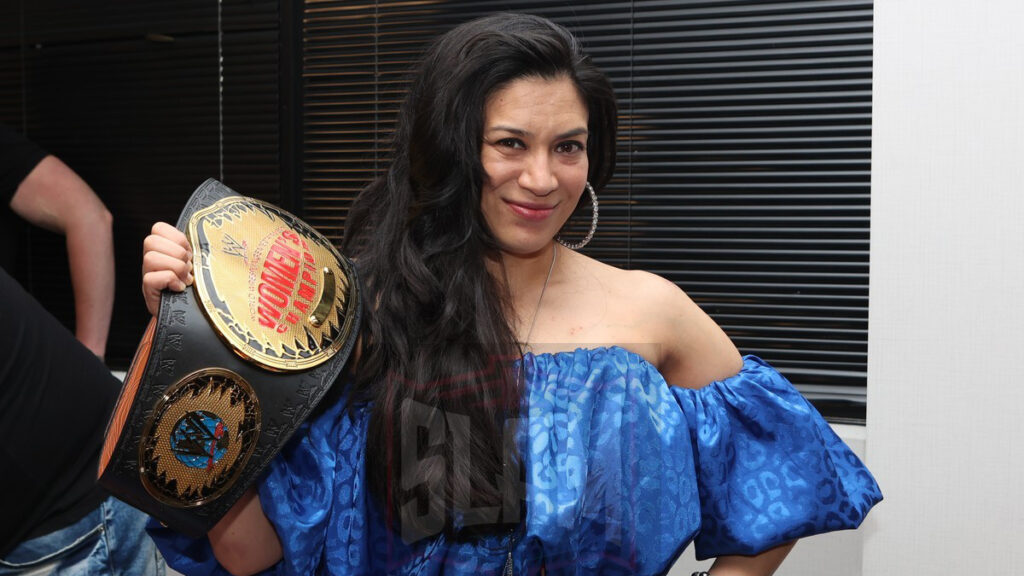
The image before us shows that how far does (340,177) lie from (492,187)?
1511mm

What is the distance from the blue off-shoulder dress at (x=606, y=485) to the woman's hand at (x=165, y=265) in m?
0.29

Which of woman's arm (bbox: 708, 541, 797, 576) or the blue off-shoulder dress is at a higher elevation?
the blue off-shoulder dress

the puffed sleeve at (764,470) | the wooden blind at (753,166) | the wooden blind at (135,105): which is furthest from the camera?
the wooden blind at (135,105)

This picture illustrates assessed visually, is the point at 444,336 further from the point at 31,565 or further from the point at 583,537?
the point at 31,565

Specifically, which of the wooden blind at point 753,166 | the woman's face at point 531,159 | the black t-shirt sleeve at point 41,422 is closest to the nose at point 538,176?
the woman's face at point 531,159

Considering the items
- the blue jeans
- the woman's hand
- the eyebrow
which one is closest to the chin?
the eyebrow

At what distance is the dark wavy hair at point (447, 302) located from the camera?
1.17m

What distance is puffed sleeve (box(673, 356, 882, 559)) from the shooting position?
1284 millimetres

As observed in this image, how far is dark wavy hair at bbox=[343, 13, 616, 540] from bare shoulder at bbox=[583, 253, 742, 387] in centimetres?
18

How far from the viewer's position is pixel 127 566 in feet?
4.74

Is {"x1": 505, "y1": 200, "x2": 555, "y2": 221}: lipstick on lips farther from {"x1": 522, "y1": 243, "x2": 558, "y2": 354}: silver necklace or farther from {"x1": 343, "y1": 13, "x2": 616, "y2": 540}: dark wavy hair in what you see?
{"x1": 522, "y1": 243, "x2": 558, "y2": 354}: silver necklace

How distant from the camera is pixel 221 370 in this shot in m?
0.99

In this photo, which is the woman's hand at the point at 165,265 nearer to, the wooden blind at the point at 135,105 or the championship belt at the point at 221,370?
the championship belt at the point at 221,370

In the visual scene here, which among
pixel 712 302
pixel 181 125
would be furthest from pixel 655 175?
pixel 181 125
